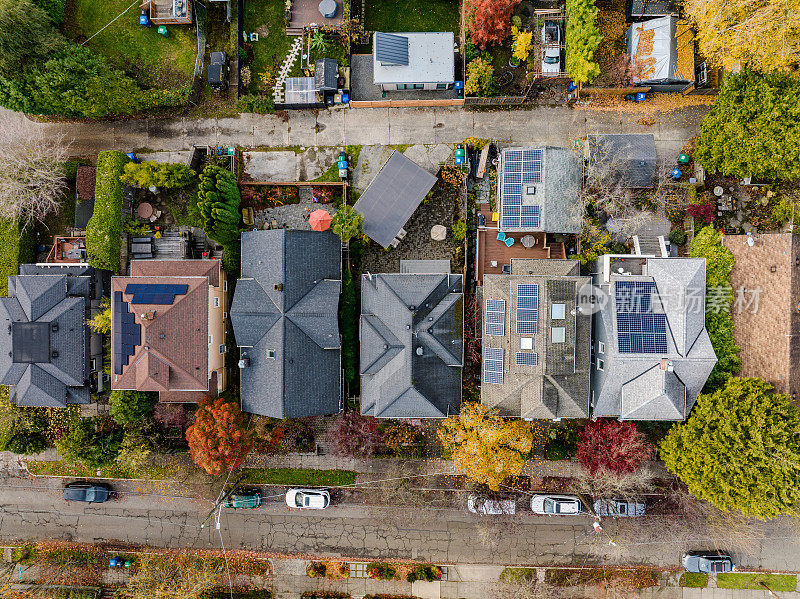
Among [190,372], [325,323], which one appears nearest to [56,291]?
[190,372]

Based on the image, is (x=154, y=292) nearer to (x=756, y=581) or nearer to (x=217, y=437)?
(x=217, y=437)

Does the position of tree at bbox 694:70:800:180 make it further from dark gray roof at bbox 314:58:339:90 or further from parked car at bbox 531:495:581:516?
dark gray roof at bbox 314:58:339:90

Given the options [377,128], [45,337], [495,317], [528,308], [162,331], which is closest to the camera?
[528,308]

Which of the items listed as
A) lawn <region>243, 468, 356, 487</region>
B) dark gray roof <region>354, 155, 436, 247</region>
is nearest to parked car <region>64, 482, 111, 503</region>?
lawn <region>243, 468, 356, 487</region>

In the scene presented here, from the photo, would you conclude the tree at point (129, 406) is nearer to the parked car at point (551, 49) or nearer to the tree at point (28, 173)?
the tree at point (28, 173)

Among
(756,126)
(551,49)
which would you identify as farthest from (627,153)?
(551,49)
